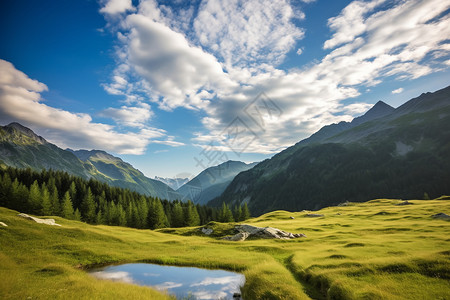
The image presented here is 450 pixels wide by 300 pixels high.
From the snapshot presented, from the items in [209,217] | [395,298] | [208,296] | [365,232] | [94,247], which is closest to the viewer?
[395,298]

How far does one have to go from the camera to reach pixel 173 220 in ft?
355

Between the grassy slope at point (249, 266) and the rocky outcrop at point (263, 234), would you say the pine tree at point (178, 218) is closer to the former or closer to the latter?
the rocky outcrop at point (263, 234)

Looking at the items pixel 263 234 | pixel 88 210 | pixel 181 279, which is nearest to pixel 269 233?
pixel 263 234

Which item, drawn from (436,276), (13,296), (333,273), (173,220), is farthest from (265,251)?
(173,220)

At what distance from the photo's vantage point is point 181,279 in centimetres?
2516

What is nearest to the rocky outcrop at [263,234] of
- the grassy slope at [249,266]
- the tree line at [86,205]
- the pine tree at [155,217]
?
the grassy slope at [249,266]

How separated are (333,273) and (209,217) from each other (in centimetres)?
12042

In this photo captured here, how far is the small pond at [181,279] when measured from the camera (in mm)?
21000

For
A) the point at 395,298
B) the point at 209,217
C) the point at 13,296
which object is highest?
the point at 395,298

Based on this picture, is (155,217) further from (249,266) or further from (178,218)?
(249,266)

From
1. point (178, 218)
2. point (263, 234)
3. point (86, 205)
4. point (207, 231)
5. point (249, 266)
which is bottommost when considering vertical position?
point (178, 218)

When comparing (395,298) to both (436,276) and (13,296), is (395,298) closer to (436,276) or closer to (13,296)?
(436,276)

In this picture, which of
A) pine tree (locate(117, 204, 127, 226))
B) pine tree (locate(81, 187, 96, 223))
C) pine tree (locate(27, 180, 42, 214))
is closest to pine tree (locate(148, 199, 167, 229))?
pine tree (locate(117, 204, 127, 226))

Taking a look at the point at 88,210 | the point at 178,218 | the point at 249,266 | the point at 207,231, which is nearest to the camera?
the point at 249,266
